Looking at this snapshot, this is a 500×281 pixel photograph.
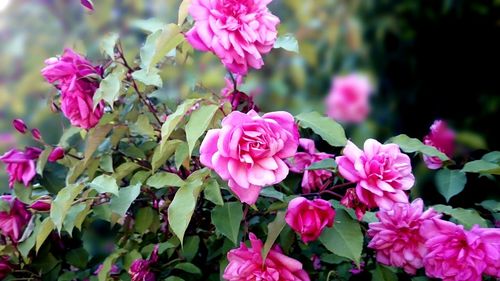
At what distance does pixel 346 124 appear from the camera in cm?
145

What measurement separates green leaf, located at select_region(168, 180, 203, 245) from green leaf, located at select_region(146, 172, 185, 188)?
4cm

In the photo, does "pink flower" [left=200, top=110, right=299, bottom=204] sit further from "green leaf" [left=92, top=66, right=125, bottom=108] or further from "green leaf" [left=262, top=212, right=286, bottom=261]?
"green leaf" [left=92, top=66, right=125, bottom=108]

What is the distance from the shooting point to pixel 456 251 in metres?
0.96

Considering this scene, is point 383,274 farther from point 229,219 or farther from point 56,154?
point 56,154

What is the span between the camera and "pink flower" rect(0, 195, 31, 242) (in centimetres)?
110

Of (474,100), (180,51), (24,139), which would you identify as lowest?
(474,100)

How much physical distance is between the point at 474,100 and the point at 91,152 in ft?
5.11

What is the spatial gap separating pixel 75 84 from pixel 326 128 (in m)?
0.41

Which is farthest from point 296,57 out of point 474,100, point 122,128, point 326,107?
point 474,100

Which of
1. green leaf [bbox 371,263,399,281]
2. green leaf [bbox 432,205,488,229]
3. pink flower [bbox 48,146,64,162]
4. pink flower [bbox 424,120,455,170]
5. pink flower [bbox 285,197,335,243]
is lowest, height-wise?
green leaf [bbox 371,263,399,281]

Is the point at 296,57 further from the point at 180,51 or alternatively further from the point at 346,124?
the point at 180,51

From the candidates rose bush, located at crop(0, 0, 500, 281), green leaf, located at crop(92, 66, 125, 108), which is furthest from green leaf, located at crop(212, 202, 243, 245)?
green leaf, located at crop(92, 66, 125, 108)

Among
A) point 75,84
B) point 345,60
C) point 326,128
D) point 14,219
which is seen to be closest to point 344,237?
point 326,128

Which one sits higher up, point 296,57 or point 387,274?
point 296,57
